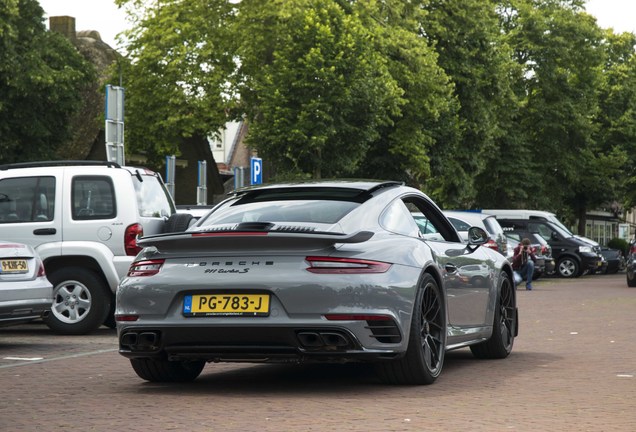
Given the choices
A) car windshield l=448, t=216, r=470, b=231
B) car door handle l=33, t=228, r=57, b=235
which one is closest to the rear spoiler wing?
car door handle l=33, t=228, r=57, b=235

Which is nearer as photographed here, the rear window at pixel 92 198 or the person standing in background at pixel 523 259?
the rear window at pixel 92 198

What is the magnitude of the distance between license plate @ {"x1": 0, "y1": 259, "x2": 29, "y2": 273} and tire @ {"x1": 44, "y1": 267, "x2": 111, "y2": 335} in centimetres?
187

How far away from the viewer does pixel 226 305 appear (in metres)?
8.72

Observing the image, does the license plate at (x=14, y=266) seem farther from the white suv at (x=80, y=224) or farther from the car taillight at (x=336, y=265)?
the car taillight at (x=336, y=265)

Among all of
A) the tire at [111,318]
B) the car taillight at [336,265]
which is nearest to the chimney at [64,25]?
the tire at [111,318]

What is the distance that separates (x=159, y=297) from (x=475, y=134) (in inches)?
1728

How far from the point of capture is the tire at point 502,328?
11648 millimetres

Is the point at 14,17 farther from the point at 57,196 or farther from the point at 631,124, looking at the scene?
the point at 631,124

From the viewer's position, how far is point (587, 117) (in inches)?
2437

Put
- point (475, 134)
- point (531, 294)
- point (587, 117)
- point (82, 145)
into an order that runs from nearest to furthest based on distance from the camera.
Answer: point (531, 294)
point (475, 134)
point (82, 145)
point (587, 117)

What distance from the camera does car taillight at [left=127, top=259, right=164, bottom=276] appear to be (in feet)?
29.6

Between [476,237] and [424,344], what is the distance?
6.63ft

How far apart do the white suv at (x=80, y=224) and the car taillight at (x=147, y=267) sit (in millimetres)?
6462

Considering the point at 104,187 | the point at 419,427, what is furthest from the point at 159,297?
the point at 104,187
